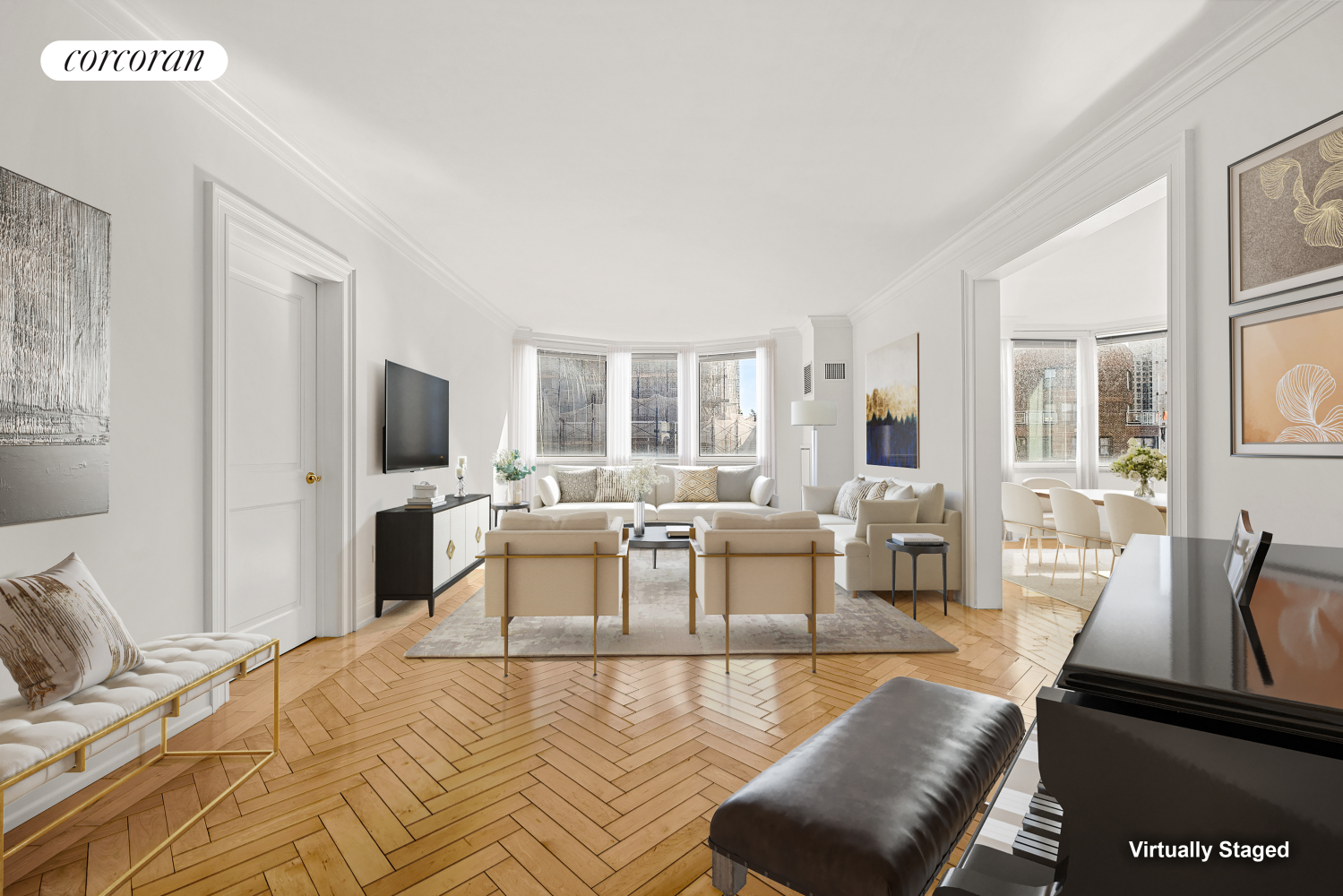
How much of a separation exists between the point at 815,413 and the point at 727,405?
223cm

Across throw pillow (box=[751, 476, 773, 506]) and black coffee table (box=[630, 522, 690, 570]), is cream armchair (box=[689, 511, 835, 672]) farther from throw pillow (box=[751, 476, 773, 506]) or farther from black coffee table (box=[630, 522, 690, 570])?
throw pillow (box=[751, 476, 773, 506])

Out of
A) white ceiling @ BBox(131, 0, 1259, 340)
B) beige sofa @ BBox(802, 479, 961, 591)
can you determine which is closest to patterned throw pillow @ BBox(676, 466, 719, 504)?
beige sofa @ BBox(802, 479, 961, 591)

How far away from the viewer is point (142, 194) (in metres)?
2.21

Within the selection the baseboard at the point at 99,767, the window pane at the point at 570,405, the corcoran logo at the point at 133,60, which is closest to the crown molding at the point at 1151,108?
the corcoran logo at the point at 133,60

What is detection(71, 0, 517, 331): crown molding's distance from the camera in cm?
208

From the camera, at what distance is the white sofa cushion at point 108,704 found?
1.33m

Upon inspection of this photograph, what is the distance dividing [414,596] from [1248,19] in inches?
194

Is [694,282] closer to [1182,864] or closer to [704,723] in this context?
[704,723]

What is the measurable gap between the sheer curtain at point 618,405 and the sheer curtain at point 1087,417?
5680 millimetres

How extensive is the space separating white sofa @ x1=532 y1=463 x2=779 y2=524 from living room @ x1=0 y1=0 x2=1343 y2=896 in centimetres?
219

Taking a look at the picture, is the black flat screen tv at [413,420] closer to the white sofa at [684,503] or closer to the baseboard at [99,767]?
the baseboard at [99,767]

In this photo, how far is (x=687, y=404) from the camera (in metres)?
8.20

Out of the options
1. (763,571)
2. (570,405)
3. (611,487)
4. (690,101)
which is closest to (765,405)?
(611,487)

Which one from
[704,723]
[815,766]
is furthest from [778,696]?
[815,766]
